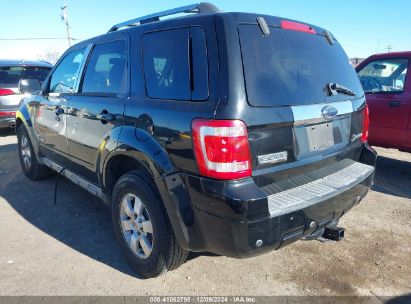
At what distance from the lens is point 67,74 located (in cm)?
408

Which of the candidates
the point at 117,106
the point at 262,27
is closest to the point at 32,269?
the point at 117,106

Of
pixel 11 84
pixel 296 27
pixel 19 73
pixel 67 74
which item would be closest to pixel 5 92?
pixel 11 84

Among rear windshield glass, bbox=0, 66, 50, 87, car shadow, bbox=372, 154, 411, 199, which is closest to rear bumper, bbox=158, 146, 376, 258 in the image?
car shadow, bbox=372, 154, 411, 199

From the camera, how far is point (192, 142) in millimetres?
2189

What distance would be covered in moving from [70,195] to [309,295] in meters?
3.27

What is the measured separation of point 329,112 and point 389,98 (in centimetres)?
328

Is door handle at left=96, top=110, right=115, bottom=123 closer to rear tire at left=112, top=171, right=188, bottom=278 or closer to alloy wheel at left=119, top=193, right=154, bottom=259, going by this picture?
rear tire at left=112, top=171, right=188, bottom=278

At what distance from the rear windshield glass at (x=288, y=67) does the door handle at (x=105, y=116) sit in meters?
1.30

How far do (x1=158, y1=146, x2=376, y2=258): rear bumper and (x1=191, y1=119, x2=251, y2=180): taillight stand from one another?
71 millimetres

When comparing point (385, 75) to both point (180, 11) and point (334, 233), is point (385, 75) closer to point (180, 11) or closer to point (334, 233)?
point (334, 233)

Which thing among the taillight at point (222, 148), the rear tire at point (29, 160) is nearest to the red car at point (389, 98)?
the taillight at point (222, 148)

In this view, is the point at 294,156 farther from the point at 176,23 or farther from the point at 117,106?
the point at 117,106

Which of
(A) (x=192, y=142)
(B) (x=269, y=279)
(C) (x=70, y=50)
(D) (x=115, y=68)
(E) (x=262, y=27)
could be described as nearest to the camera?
(A) (x=192, y=142)

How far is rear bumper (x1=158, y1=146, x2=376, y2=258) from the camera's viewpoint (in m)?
2.09
